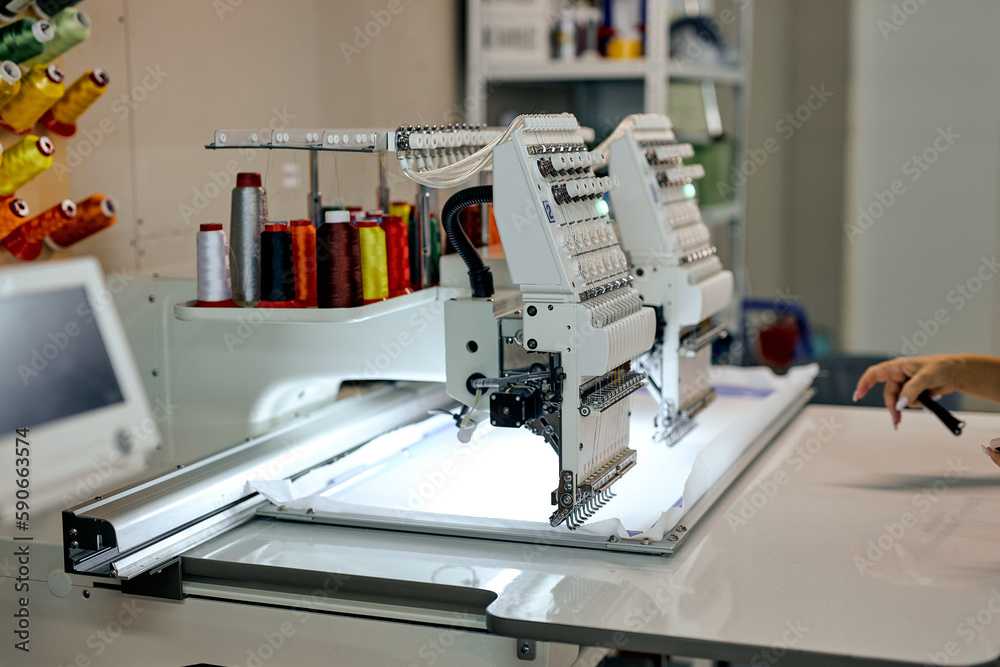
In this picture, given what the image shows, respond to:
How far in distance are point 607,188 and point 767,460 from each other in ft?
2.10

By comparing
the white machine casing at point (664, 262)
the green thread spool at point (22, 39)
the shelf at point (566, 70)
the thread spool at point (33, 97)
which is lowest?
the white machine casing at point (664, 262)

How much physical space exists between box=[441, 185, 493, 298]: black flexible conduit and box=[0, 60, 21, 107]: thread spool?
2.20 ft

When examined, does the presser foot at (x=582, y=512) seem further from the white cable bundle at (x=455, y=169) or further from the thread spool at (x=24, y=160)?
the thread spool at (x=24, y=160)

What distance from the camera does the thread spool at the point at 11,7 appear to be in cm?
161

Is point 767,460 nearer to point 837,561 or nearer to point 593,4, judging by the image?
point 837,561

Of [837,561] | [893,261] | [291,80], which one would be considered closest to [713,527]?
[837,561]

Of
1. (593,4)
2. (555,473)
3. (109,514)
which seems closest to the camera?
(109,514)

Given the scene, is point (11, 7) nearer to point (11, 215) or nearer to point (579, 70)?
point (11, 215)

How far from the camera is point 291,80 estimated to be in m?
2.49

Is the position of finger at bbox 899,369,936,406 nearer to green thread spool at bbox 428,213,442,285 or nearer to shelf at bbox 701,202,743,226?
green thread spool at bbox 428,213,442,285

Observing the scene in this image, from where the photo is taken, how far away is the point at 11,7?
5.28 ft

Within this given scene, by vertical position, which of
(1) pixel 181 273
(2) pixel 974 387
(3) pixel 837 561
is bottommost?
(3) pixel 837 561

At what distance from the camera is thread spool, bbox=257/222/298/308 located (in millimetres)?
1564

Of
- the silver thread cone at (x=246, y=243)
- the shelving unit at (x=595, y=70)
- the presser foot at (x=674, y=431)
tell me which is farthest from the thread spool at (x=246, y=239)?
the shelving unit at (x=595, y=70)
